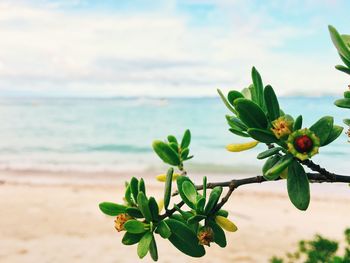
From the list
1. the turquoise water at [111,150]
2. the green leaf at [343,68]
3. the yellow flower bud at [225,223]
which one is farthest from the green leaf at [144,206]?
the turquoise water at [111,150]

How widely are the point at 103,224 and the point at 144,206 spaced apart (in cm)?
704

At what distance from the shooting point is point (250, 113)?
0.71 metres

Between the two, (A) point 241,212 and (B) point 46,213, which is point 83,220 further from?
(A) point 241,212

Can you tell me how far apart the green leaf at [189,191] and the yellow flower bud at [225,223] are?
0.06 meters

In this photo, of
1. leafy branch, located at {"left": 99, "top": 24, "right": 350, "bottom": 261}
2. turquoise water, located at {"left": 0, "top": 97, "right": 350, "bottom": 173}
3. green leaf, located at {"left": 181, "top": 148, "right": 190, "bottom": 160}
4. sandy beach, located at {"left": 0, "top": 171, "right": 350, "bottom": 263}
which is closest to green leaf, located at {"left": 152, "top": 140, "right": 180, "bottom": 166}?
green leaf, located at {"left": 181, "top": 148, "right": 190, "bottom": 160}

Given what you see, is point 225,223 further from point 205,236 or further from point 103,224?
point 103,224

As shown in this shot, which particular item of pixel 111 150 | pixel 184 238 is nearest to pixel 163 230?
pixel 184 238

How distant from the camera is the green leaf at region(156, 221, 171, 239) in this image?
772 mm

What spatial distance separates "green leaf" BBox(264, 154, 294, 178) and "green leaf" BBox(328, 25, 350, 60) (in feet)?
0.52

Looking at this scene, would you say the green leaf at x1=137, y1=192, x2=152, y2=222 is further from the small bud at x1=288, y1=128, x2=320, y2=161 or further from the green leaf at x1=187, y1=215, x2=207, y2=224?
the small bud at x1=288, y1=128, x2=320, y2=161

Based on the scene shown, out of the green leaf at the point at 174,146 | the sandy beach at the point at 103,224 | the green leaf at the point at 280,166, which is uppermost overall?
the sandy beach at the point at 103,224

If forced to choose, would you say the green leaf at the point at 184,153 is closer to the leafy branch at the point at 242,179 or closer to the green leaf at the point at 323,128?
the leafy branch at the point at 242,179

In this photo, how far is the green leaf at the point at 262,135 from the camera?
69 centimetres

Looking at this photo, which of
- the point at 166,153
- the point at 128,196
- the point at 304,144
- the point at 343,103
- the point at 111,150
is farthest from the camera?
the point at 111,150
